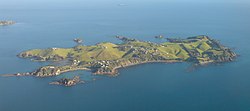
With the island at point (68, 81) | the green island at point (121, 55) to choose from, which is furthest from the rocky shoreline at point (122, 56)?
the island at point (68, 81)

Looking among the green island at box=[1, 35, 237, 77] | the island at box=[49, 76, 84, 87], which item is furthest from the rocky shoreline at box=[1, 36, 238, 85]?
the island at box=[49, 76, 84, 87]

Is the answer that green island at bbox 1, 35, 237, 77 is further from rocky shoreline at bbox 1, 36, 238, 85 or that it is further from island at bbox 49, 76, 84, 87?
island at bbox 49, 76, 84, 87

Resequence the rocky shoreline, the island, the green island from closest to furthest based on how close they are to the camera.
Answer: the island < the rocky shoreline < the green island

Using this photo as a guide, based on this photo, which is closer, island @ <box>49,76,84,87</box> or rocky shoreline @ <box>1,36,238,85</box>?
island @ <box>49,76,84,87</box>

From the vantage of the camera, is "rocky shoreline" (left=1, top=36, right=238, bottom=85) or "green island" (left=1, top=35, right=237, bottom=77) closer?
"rocky shoreline" (left=1, top=36, right=238, bottom=85)

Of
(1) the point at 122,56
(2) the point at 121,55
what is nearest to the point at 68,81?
(1) the point at 122,56

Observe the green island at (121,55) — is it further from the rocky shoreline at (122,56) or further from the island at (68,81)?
the island at (68,81)

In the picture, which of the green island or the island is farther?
the green island

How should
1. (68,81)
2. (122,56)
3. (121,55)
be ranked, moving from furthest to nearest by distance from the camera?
(121,55) < (122,56) < (68,81)

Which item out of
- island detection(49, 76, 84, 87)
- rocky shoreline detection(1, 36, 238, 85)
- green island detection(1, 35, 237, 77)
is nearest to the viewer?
island detection(49, 76, 84, 87)

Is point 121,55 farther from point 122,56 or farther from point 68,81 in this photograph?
point 68,81
